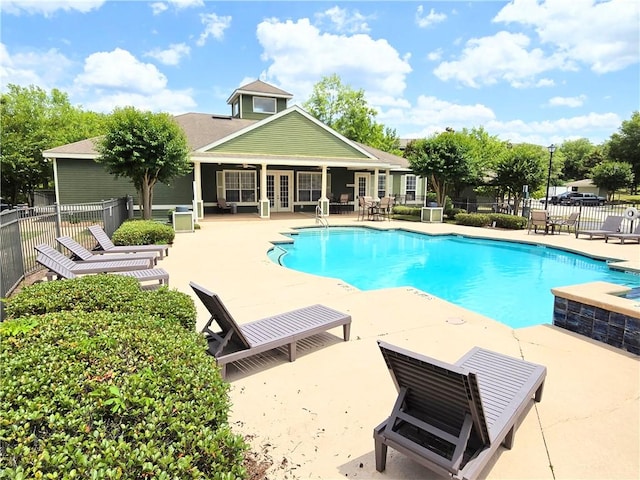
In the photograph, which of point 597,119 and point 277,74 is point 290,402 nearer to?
point 277,74

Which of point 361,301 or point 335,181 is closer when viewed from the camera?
point 361,301

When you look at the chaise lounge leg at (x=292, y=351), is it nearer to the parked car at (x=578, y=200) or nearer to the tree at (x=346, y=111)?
the tree at (x=346, y=111)

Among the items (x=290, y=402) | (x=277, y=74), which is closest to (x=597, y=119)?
(x=277, y=74)

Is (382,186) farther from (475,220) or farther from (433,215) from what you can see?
(475,220)

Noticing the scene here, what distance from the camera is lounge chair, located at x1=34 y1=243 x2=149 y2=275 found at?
270 inches

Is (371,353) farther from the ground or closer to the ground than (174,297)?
closer to the ground

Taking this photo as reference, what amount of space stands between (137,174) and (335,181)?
13115 mm

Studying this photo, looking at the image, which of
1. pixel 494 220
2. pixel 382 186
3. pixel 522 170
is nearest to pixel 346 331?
pixel 494 220

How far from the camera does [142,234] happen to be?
1157 centimetres

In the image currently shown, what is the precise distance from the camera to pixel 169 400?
83.5 inches

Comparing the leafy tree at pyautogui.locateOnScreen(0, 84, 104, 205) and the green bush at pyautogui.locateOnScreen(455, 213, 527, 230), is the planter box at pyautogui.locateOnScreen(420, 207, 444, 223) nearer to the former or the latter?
the green bush at pyautogui.locateOnScreen(455, 213, 527, 230)

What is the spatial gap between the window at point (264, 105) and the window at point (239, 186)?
615 centimetres

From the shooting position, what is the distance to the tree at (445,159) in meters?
20.5

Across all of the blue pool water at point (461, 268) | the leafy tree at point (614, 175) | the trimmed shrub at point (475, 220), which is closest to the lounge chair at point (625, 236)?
the blue pool water at point (461, 268)
